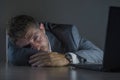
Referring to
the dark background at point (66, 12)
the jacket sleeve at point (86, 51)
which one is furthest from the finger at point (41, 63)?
the dark background at point (66, 12)

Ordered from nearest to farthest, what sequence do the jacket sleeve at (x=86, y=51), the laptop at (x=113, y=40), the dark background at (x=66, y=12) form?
the laptop at (x=113, y=40)
the jacket sleeve at (x=86, y=51)
the dark background at (x=66, y=12)

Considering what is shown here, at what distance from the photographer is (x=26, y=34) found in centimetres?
224

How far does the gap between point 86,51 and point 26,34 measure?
0.46 metres

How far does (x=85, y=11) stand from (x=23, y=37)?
0.94 metres

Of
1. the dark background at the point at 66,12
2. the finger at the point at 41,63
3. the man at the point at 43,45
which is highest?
the dark background at the point at 66,12

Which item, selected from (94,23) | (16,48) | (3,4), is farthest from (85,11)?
(16,48)

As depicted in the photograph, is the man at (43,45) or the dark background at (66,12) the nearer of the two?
the man at (43,45)

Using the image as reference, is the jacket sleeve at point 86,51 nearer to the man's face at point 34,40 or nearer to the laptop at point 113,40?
the man's face at point 34,40

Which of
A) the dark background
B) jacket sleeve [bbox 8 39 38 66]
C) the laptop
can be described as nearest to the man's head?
jacket sleeve [bbox 8 39 38 66]

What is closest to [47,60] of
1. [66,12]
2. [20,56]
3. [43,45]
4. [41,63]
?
[41,63]

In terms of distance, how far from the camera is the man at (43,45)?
1876 mm

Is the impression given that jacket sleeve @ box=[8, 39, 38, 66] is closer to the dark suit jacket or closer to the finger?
the finger

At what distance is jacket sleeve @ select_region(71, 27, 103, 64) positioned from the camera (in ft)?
6.95

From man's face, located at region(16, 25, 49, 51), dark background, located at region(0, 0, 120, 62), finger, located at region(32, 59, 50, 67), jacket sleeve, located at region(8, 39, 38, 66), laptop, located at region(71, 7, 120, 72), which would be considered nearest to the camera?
laptop, located at region(71, 7, 120, 72)
